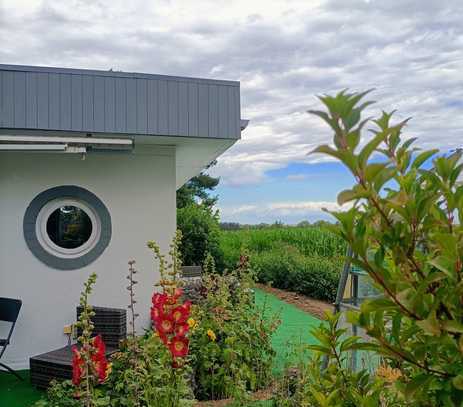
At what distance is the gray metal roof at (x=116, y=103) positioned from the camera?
5.27 m

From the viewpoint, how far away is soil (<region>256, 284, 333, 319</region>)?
11.0 meters

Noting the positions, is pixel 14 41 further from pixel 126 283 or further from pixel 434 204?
pixel 434 204

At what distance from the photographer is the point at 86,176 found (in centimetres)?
610

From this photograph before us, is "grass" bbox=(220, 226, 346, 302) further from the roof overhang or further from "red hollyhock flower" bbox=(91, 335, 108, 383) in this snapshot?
"red hollyhock flower" bbox=(91, 335, 108, 383)

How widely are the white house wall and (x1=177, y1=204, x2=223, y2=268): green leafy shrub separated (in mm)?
7616

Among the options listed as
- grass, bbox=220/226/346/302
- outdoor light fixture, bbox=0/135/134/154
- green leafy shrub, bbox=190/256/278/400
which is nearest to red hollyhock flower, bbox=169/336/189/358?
green leafy shrub, bbox=190/256/278/400

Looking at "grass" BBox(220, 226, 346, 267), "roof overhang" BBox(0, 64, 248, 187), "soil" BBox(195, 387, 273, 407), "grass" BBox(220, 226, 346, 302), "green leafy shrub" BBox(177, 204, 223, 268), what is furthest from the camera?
"grass" BBox(220, 226, 346, 267)

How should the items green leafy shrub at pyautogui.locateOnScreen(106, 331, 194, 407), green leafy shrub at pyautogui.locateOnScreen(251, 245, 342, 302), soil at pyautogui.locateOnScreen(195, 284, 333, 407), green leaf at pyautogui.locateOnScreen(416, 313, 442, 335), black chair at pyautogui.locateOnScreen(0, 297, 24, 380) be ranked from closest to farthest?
green leaf at pyautogui.locateOnScreen(416, 313, 442, 335), green leafy shrub at pyautogui.locateOnScreen(106, 331, 194, 407), black chair at pyautogui.locateOnScreen(0, 297, 24, 380), soil at pyautogui.locateOnScreen(195, 284, 333, 407), green leafy shrub at pyautogui.locateOnScreen(251, 245, 342, 302)

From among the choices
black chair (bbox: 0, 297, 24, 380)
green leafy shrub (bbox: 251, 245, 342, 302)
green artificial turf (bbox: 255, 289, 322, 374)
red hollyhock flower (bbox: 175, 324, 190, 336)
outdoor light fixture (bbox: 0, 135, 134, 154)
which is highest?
outdoor light fixture (bbox: 0, 135, 134, 154)

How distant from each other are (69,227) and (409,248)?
560cm

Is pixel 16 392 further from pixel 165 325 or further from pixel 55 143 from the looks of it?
pixel 165 325

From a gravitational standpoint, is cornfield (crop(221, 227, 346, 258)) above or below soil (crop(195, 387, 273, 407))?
above

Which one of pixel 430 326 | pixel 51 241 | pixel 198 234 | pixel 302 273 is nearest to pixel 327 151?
pixel 430 326

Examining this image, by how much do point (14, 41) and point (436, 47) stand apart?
27.7 feet
